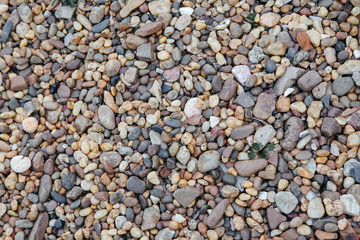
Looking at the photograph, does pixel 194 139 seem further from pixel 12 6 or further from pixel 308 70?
Result: pixel 12 6

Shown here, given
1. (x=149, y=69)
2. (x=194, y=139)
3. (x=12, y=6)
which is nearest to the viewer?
(x=194, y=139)

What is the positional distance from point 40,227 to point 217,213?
101 centimetres

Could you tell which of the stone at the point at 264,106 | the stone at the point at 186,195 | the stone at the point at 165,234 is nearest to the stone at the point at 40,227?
the stone at the point at 165,234

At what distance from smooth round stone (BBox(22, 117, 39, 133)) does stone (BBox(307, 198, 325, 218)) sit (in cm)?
168

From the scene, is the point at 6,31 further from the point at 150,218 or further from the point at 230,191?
the point at 230,191

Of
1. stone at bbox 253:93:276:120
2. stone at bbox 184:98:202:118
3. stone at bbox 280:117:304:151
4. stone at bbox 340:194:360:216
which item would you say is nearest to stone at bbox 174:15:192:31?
stone at bbox 184:98:202:118

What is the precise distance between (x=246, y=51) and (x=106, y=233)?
1348 millimetres

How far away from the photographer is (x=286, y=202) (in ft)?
6.61

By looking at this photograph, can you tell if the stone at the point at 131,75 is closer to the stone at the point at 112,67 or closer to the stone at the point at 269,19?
the stone at the point at 112,67

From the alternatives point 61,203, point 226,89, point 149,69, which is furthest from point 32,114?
point 226,89

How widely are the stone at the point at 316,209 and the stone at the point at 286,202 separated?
8 centimetres

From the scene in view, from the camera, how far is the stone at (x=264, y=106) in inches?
85.0

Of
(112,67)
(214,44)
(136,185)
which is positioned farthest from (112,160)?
(214,44)

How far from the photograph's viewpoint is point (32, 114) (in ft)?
7.84
